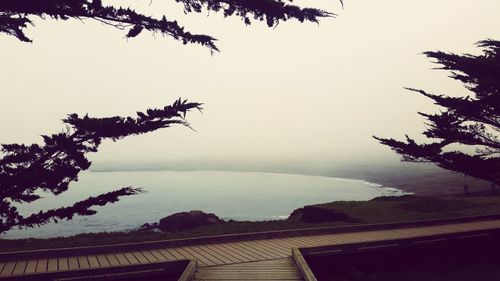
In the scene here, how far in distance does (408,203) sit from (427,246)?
8.76 metres

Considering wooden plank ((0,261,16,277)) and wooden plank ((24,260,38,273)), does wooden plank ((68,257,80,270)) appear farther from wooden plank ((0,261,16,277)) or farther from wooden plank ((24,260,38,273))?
wooden plank ((0,261,16,277))

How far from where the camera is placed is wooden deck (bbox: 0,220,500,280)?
27.8ft

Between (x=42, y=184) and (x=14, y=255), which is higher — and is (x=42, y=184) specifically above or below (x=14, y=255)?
above

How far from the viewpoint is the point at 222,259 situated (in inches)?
378

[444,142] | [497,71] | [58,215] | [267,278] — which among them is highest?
[497,71]

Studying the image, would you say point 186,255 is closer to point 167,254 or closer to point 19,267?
point 167,254

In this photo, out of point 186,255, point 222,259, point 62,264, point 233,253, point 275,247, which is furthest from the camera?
point 275,247

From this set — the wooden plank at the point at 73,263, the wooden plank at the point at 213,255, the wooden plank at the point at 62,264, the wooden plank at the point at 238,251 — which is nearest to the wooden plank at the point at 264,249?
the wooden plank at the point at 238,251

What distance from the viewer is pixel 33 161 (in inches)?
187

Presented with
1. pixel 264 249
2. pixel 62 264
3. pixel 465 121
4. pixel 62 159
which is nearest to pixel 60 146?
pixel 62 159

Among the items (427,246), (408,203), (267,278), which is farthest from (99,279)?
(408,203)

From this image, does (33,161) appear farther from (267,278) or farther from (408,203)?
(408,203)

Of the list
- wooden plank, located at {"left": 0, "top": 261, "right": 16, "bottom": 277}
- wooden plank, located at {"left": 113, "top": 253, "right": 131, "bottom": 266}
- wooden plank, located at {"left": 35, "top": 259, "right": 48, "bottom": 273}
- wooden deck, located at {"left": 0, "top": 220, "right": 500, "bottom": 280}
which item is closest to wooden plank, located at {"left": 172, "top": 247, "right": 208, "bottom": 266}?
wooden deck, located at {"left": 0, "top": 220, "right": 500, "bottom": 280}

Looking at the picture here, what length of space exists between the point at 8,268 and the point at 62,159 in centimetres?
599
